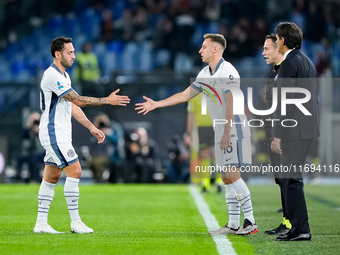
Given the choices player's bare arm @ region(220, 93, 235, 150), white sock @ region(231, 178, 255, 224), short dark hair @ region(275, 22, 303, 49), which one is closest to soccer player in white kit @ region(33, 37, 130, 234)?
player's bare arm @ region(220, 93, 235, 150)

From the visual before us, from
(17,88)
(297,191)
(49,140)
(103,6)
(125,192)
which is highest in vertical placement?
(103,6)

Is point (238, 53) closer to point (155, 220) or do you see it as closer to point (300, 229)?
point (155, 220)

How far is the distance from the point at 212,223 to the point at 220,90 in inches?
74.4

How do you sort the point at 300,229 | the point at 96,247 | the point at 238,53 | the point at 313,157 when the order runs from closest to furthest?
the point at 96,247, the point at 300,229, the point at 313,157, the point at 238,53

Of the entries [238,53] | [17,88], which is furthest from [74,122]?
[238,53]

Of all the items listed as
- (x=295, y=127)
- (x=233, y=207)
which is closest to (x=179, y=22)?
(x=233, y=207)

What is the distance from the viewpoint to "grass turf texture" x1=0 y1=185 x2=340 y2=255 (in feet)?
16.3

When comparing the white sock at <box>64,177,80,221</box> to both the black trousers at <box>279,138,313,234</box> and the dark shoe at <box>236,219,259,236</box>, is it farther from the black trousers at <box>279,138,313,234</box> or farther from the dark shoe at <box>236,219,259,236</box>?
the black trousers at <box>279,138,313,234</box>

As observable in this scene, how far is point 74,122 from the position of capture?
615 inches

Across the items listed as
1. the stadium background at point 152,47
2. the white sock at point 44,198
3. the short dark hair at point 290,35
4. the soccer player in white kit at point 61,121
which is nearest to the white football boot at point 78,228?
the soccer player in white kit at point 61,121

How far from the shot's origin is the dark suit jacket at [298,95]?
17.1 ft

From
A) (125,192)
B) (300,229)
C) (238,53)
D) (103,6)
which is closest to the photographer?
(300,229)

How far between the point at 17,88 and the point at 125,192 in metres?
5.32

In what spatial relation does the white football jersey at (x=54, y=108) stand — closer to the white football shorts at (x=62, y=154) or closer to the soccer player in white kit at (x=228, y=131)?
the white football shorts at (x=62, y=154)
